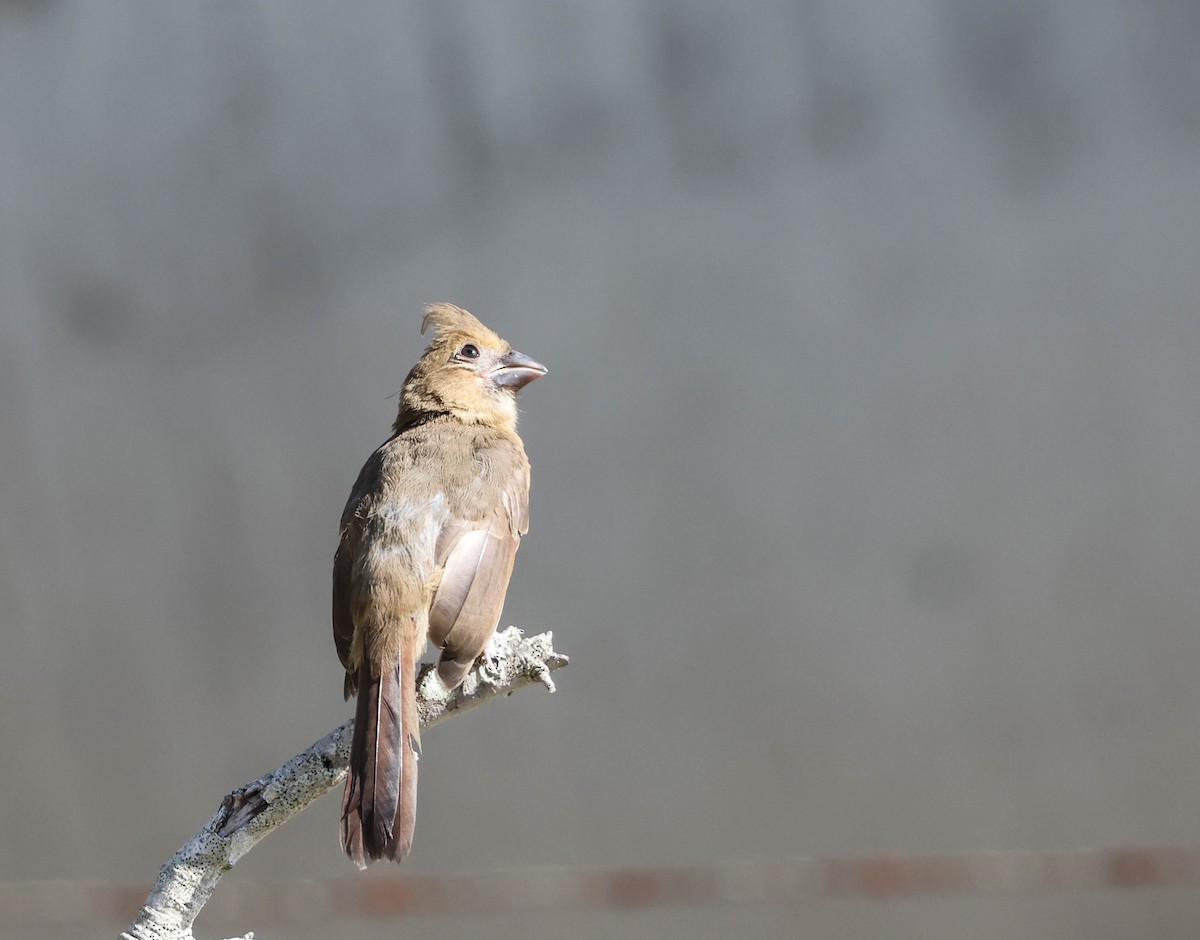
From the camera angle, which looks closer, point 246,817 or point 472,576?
point 246,817

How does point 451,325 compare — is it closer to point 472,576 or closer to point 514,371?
point 514,371

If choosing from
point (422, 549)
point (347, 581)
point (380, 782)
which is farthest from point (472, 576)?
point (380, 782)

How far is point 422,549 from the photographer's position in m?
2.35

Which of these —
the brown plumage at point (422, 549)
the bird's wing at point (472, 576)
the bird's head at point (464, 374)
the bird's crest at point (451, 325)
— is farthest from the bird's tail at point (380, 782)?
the bird's crest at point (451, 325)

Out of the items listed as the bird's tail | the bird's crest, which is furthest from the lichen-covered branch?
the bird's crest

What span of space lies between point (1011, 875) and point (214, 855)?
119 inches

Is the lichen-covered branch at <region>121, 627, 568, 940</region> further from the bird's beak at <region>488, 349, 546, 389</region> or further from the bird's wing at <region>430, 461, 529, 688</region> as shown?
the bird's beak at <region>488, 349, 546, 389</region>

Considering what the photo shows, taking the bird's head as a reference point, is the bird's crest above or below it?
above

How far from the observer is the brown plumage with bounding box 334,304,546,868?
190cm

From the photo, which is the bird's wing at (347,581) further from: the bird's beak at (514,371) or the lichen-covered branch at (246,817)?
the bird's beak at (514,371)

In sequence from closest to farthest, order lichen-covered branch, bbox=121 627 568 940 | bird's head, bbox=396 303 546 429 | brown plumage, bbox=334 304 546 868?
lichen-covered branch, bbox=121 627 568 940 → brown plumage, bbox=334 304 546 868 → bird's head, bbox=396 303 546 429

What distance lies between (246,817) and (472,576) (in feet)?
2.22

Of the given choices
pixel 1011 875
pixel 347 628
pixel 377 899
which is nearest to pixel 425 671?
pixel 347 628

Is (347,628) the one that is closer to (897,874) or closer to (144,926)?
(144,926)
